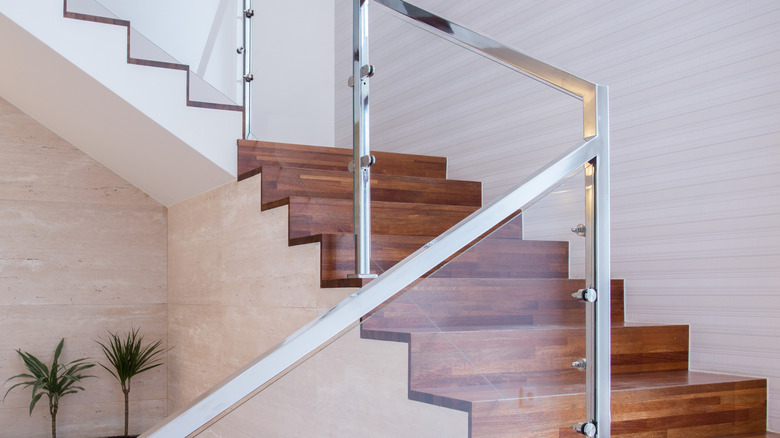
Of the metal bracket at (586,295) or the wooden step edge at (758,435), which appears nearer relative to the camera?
the metal bracket at (586,295)

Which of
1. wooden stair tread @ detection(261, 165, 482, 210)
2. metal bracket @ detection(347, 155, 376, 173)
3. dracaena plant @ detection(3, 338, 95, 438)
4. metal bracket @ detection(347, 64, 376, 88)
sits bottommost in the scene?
dracaena plant @ detection(3, 338, 95, 438)

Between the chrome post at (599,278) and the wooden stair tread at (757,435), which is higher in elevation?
the chrome post at (599,278)

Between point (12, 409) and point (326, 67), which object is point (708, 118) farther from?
point (12, 409)

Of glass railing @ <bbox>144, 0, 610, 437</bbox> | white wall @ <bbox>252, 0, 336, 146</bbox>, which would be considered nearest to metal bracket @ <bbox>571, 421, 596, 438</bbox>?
glass railing @ <bbox>144, 0, 610, 437</bbox>

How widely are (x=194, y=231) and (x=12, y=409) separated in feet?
4.73

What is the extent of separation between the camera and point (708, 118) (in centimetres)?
248

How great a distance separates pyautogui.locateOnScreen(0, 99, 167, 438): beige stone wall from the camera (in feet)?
13.7

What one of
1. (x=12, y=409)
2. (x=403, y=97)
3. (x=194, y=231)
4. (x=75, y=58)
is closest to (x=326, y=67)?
(x=403, y=97)

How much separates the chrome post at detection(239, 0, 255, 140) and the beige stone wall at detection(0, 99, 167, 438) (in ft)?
5.11

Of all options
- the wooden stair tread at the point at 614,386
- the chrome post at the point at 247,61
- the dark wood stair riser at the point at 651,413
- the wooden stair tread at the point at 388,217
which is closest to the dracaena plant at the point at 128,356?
the chrome post at the point at 247,61

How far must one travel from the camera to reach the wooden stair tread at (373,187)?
247cm

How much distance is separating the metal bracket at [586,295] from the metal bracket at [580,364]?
125 mm

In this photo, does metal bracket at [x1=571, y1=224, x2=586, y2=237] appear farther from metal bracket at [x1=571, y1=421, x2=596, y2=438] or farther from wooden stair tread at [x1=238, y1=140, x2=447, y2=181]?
wooden stair tread at [x1=238, y1=140, x2=447, y2=181]

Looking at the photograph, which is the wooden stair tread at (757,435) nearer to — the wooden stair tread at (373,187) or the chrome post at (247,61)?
the wooden stair tread at (373,187)
